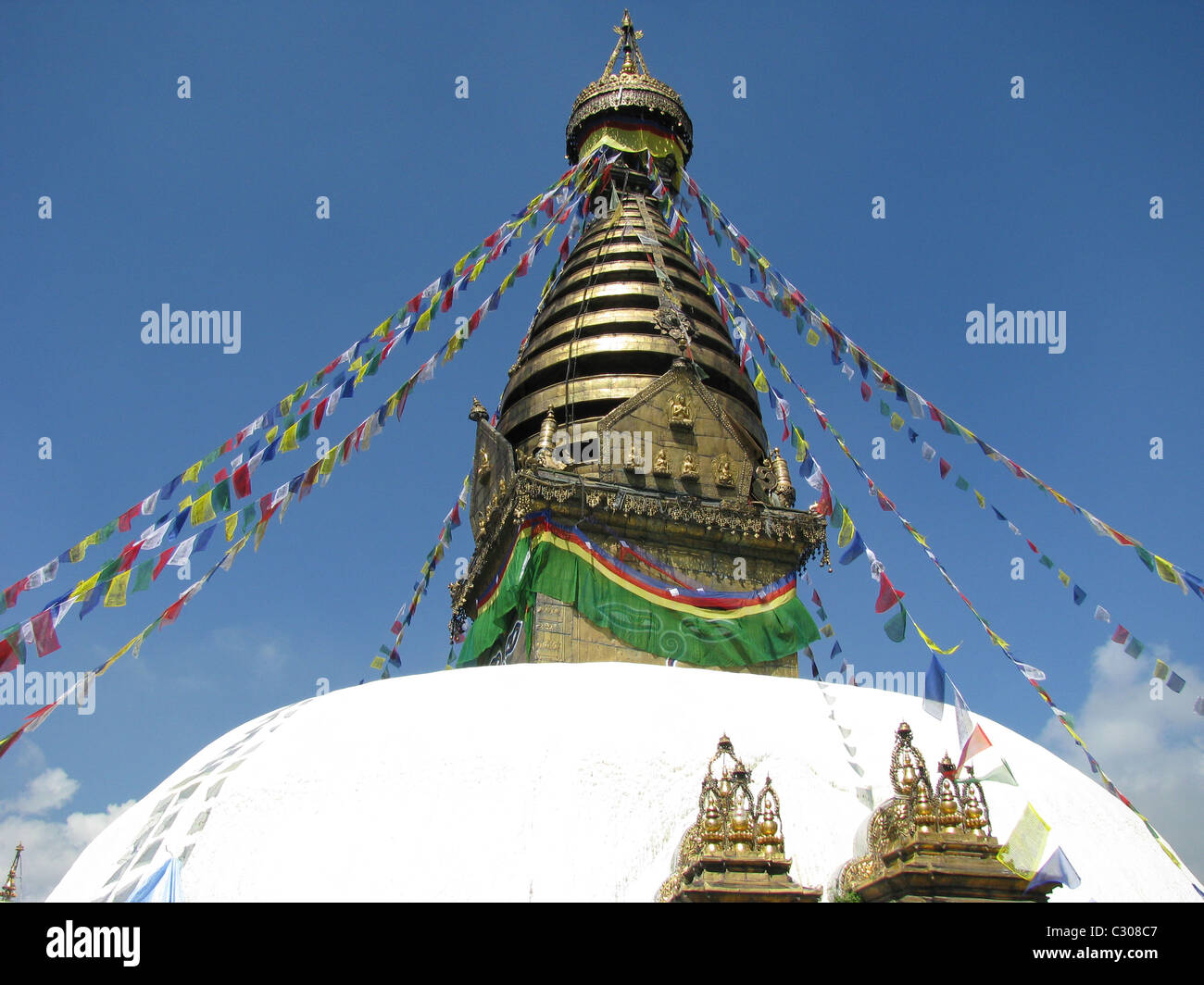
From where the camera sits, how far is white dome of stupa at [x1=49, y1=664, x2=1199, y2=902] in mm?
5184

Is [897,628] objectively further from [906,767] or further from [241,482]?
[241,482]

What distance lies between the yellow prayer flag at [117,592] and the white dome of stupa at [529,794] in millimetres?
1571

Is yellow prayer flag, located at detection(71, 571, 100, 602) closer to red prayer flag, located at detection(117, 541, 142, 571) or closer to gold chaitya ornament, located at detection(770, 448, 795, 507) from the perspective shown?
red prayer flag, located at detection(117, 541, 142, 571)

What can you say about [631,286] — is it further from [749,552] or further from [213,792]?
[213,792]

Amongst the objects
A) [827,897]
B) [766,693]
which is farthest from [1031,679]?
[827,897]

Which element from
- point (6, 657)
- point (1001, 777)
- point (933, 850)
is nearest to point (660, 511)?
point (1001, 777)

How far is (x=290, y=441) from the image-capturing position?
916cm

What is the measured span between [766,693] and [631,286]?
9.17 metres

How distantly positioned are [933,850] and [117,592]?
20.4ft

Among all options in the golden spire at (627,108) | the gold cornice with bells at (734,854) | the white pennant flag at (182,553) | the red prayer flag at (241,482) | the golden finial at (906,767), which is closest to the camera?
the gold cornice with bells at (734,854)

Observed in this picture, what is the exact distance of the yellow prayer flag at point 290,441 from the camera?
9.12 metres

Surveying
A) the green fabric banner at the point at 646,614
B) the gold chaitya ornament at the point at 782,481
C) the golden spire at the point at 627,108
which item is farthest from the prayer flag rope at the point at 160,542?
the golden spire at the point at 627,108

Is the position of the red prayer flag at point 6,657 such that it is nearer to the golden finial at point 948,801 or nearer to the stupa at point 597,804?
the stupa at point 597,804
